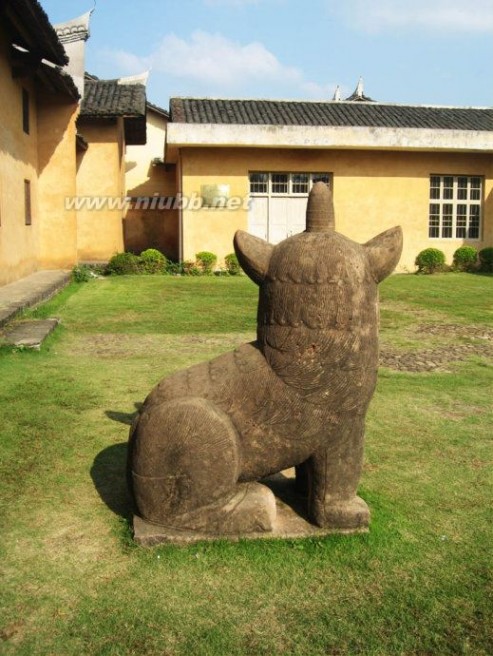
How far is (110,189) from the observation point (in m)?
17.5

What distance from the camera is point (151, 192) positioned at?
2361 cm

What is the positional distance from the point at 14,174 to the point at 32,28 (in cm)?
290

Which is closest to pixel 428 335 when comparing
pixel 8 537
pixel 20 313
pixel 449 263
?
pixel 20 313

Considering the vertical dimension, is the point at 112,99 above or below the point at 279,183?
above

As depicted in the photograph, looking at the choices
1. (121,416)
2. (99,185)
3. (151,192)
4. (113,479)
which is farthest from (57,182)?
(113,479)

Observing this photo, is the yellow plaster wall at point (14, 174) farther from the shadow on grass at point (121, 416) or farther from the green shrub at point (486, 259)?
the green shrub at point (486, 259)

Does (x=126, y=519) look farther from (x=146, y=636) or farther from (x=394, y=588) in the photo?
(x=394, y=588)

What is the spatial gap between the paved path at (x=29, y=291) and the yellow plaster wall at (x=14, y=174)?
0.27 meters

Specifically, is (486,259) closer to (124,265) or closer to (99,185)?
(124,265)

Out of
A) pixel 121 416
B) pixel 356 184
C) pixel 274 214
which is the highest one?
pixel 356 184

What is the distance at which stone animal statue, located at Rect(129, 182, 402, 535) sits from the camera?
2.86 metres

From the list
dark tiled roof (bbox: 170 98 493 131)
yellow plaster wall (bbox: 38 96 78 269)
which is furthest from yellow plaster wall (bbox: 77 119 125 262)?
dark tiled roof (bbox: 170 98 493 131)

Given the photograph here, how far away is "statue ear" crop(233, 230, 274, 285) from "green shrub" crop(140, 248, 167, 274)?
528 inches

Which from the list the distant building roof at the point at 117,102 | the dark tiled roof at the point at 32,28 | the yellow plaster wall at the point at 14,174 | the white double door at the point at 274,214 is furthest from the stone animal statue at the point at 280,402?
the distant building roof at the point at 117,102
